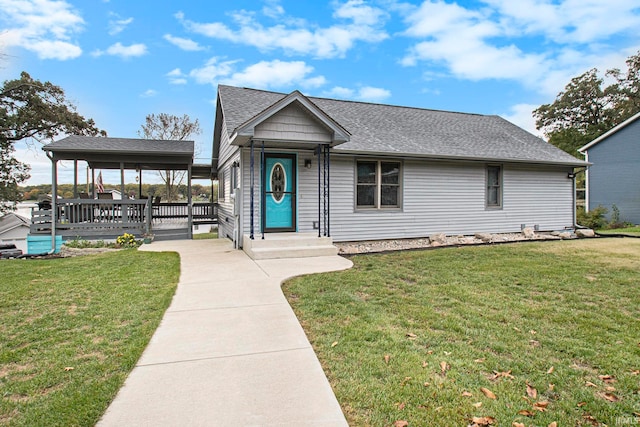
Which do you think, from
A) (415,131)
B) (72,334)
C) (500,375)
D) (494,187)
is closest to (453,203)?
(494,187)

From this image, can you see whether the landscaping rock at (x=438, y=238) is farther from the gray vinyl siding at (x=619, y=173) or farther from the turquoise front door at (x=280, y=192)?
the gray vinyl siding at (x=619, y=173)

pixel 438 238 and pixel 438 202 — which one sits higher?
pixel 438 202

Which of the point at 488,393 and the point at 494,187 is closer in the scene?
the point at 488,393

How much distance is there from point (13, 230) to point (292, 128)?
20.9 metres

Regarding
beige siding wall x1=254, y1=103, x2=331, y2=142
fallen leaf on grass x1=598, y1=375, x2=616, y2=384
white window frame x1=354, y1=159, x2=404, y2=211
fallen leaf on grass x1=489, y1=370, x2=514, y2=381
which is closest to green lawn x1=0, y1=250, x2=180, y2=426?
fallen leaf on grass x1=489, y1=370, x2=514, y2=381

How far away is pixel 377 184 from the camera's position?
1023 cm

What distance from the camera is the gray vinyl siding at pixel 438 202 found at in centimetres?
952

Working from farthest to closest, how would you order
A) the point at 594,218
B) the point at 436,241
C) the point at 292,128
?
the point at 594,218 < the point at 436,241 < the point at 292,128

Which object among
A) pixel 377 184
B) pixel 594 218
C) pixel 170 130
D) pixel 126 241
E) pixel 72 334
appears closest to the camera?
pixel 72 334

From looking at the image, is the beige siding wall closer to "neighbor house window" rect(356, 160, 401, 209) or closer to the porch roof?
"neighbor house window" rect(356, 160, 401, 209)

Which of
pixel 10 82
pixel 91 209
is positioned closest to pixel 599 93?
pixel 91 209

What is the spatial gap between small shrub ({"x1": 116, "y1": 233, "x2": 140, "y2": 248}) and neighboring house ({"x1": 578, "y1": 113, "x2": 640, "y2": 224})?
2061cm

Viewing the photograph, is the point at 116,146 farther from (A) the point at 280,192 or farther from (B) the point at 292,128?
(B) the point at 292,128

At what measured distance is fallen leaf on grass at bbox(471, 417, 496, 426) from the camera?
219cm
